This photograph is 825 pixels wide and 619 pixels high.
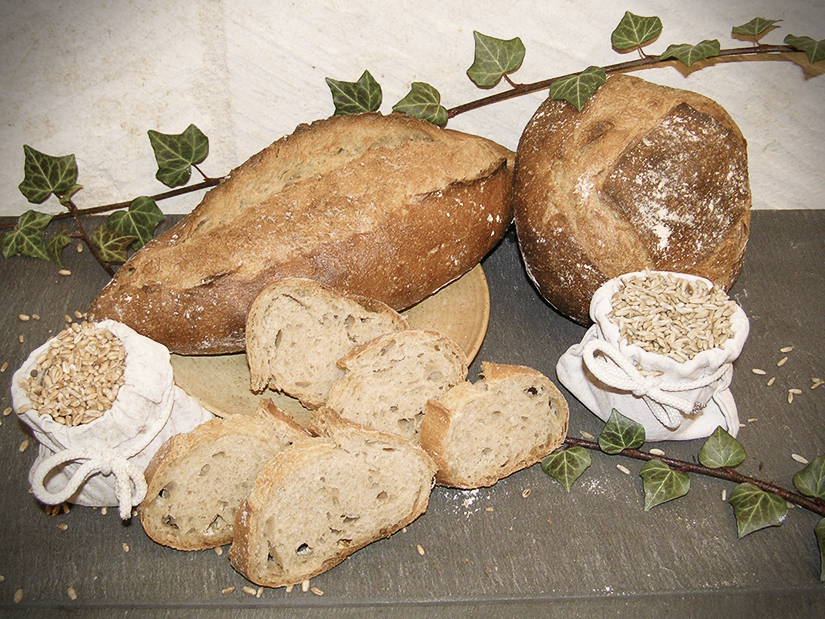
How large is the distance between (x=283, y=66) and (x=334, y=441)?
4.18ft

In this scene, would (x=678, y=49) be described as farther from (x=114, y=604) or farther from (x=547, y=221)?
(x=114, y=604)

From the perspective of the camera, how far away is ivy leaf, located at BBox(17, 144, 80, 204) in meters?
2.19

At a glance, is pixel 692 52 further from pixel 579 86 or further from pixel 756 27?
pixel 579 86

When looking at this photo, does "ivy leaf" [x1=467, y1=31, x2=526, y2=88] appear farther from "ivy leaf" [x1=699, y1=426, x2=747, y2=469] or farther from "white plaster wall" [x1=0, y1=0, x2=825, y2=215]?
"ivy leaf" [x1=699, y1=426, x2=747, y2=469]

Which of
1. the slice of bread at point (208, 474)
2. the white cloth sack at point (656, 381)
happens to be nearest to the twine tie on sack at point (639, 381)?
the white cloth sack at point (656, 381)

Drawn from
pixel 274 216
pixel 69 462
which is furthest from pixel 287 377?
pixel 69 462

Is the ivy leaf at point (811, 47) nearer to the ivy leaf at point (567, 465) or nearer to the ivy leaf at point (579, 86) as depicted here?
the ivy leaf at point (579, 86)

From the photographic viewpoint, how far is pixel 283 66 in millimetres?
2207

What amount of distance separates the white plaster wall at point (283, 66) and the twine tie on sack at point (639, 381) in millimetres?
1049

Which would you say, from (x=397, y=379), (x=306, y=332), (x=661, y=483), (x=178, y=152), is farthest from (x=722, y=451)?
(x=178, y=152)

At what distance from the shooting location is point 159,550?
1726 millimetres

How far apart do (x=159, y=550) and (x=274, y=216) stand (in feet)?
2.99

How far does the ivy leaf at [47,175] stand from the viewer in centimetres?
219

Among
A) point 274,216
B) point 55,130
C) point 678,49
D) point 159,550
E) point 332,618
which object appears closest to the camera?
point 332,618
